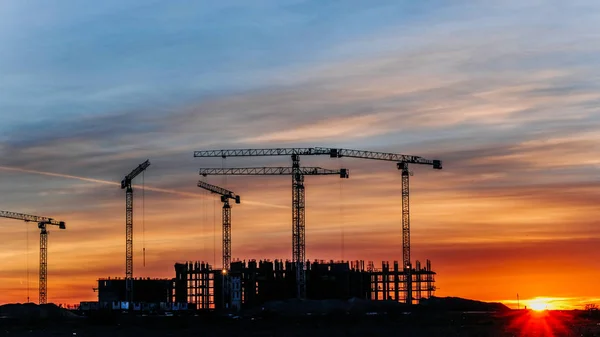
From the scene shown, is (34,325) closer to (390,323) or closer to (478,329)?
(390,323)

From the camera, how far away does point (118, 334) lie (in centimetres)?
15088

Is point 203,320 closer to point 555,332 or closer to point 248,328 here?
point 248,328

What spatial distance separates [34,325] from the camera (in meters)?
196

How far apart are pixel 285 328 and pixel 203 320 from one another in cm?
3321

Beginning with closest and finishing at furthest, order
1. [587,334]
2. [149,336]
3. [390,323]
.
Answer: [587,334]
[149,336]
[390,323]

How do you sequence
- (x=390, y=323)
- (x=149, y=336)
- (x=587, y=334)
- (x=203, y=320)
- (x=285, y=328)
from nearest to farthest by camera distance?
(x=587, y=334) → (x=149, y=336) → (x=285, y=328) → (x=390, y=323) → (x=203, y=320)

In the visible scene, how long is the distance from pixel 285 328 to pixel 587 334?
1845 inches

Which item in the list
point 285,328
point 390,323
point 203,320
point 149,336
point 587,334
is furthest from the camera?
point 203,320

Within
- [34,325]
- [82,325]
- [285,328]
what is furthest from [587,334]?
[34,325]

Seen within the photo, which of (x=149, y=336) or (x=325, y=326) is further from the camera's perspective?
(x=325, y=326)

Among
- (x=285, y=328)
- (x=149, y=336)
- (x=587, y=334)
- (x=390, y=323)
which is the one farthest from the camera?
(x=390, y=323)

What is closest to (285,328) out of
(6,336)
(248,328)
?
(248,328)

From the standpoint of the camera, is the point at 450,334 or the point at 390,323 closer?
the point at 450,334

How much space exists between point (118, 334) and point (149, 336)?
7465mm
